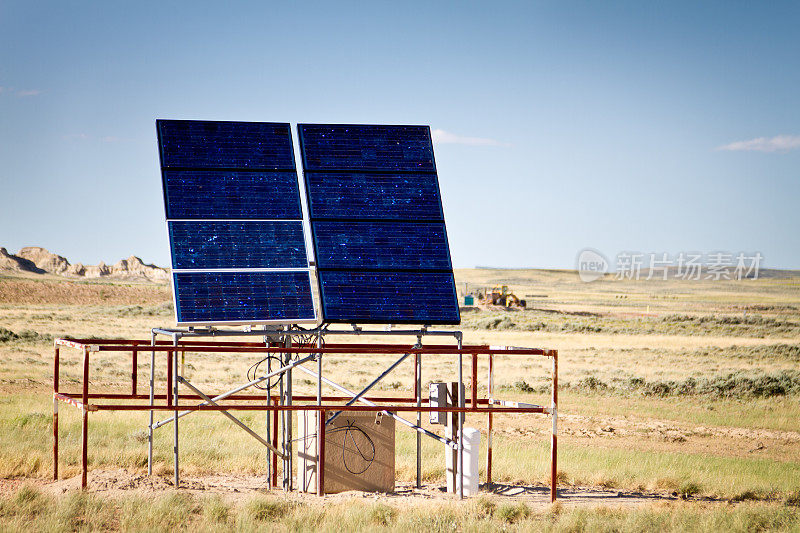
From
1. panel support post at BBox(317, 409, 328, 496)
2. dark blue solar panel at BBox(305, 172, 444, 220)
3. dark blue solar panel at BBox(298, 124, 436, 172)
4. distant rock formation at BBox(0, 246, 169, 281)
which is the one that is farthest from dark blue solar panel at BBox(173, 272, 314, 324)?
distant rock formation at BBox(0, 246, 169, 281)

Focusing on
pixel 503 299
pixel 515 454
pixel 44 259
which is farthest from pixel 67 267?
pixel 515 454

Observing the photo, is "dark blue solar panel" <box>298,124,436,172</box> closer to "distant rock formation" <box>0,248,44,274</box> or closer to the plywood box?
the plywood box

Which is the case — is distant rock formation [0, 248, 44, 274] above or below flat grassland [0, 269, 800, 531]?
above

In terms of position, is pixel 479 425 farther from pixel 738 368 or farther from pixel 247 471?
pixel 738 368

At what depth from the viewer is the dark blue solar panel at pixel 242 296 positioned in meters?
11.7

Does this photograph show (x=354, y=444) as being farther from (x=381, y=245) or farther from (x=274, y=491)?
(x=381, y=245)

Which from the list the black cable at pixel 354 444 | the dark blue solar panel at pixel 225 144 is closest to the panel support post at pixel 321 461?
the black cable at pixel 354 444

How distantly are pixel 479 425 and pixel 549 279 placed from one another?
16332cm

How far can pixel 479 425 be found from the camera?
23547mm

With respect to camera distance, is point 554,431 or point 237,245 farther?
point 237,245

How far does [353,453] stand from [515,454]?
603cm

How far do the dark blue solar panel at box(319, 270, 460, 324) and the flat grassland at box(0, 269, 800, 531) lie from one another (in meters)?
2.45

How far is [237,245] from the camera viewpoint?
12.5 meters

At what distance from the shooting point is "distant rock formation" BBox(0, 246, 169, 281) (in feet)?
460
